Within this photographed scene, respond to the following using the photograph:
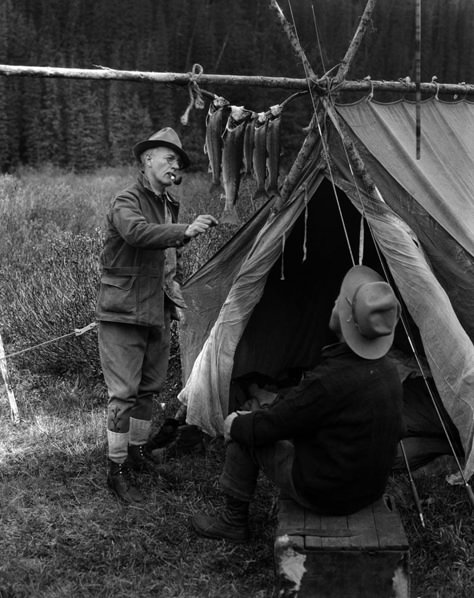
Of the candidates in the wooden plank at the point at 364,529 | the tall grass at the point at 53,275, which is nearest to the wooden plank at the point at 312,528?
the wooden plank at the point at 364,529

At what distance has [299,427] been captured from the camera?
10.8 ft

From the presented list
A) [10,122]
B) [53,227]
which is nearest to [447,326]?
[53,227]

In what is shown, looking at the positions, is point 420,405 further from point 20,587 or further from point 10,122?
point 10,122

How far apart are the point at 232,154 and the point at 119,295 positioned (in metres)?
1.09

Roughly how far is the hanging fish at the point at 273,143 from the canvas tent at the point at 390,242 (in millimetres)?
182

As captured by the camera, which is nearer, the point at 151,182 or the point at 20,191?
the point at 151,182

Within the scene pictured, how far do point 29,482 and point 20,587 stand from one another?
1156mm

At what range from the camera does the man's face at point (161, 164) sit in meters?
4.38

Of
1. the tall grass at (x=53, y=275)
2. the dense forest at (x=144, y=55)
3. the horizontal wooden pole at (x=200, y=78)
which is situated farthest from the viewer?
the dense forest at (x=144, y=55)

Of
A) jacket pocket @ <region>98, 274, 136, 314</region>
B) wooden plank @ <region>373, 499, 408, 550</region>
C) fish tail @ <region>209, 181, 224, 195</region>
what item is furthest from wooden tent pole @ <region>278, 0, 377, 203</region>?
wooden plank @ <region>373, 499, 408, 550</region>

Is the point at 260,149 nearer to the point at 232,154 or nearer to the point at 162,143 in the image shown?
the point at 232,154

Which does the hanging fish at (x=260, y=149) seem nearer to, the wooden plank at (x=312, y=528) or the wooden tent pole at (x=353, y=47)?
the wooden tent pole at (x=353, y=47)

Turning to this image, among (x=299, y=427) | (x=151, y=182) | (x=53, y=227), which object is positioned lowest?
(x=53, y=227)

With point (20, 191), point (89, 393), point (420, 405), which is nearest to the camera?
point (420, 405)
